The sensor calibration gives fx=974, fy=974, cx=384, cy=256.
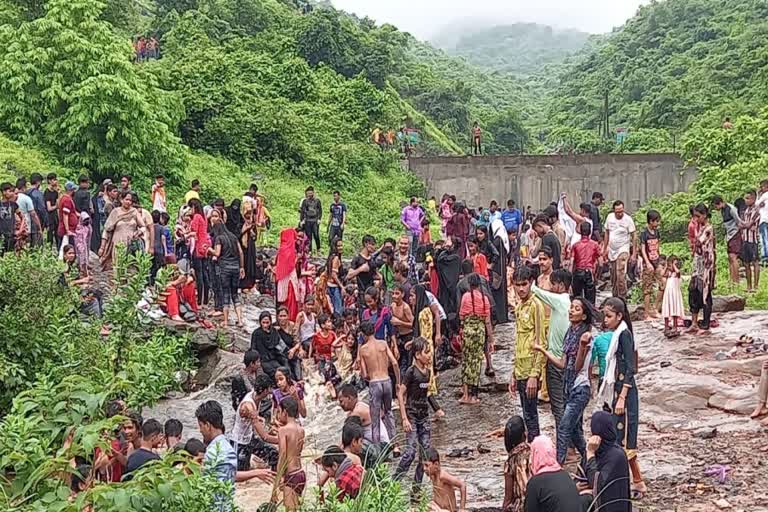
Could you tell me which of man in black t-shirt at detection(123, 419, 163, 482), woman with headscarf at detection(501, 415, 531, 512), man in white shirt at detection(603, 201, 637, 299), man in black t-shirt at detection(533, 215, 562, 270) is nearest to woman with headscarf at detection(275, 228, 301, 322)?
man in black t-shirt at detection(533, 215, 562, 270)

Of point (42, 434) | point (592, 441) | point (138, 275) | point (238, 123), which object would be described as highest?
point (238, 123)

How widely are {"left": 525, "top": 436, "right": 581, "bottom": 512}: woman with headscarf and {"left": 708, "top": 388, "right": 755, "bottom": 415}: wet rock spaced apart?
14.5 feet

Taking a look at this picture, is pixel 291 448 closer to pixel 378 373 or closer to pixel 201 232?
pixel 378 373

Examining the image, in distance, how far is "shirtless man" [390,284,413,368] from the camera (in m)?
10.5

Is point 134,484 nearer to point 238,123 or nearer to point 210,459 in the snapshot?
point 210,459

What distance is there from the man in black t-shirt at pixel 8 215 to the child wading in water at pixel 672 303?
340 inches

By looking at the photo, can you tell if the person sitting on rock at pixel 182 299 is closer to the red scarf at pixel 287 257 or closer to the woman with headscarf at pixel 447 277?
the red scarf at pixel 287 257

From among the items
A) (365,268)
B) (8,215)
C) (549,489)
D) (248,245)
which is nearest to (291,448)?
(549,489)

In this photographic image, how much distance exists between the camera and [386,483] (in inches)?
200

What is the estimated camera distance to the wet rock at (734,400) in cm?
957

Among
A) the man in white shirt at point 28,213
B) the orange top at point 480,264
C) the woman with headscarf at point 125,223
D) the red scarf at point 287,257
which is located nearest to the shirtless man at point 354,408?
the orange top at point 480,264

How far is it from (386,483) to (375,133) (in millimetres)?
28492

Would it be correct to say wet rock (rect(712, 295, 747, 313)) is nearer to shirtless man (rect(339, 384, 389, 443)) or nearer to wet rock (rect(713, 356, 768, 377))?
wet rock (rect(713, 356, 768, 377))

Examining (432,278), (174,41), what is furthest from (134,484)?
(174,41)
